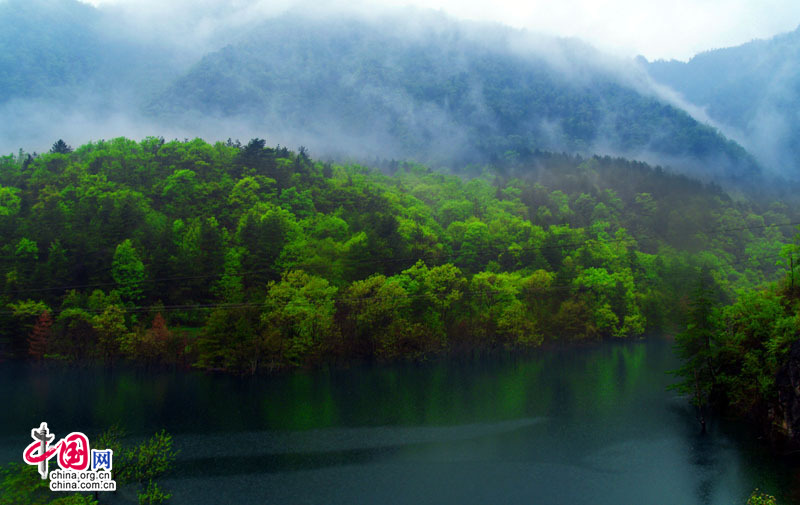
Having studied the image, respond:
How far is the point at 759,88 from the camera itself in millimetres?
147625

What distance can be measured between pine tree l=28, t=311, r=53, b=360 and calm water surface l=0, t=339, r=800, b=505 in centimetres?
371

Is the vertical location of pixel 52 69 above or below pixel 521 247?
above

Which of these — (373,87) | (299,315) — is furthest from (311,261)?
(373,87)

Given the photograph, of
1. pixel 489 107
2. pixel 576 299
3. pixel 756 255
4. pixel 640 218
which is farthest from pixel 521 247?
pixel 489 107

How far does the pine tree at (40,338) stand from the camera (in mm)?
47031

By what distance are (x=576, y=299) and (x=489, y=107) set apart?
314 feet

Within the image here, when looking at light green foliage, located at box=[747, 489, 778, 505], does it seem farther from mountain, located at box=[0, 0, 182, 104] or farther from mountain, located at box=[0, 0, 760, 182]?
mountain, located at box=[0, 0, 182, 104]

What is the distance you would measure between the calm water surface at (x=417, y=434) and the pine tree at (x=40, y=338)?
371 centimetres

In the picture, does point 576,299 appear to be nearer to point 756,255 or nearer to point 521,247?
point 521,247

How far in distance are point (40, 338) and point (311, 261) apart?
25263 millimetres

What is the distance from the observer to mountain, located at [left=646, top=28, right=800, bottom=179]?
131125mm

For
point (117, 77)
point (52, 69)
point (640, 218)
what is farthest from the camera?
point (117, 77)

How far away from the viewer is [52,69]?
121750 millimetres

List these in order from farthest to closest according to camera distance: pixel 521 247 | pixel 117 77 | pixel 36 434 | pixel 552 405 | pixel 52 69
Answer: pixel 117 77 → pixel 52 69 → pixel 521 247 → pixel 552 405 → pixel 36 434
